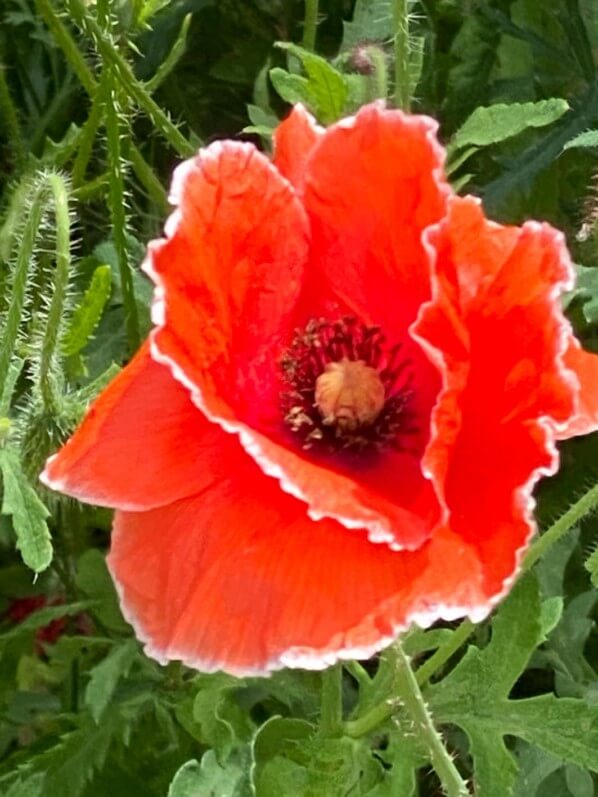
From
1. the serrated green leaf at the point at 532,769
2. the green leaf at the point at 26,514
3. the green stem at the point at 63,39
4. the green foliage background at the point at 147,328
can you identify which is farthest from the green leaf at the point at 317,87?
the serrated green leaf at the point at 532,769

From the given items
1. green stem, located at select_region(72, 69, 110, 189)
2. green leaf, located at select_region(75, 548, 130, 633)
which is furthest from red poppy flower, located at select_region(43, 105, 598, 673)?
green leaf, located at select_region(75, 548, 130, 633)

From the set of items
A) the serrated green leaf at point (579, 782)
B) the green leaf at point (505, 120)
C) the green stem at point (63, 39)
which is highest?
the green stem at point (63, 39)

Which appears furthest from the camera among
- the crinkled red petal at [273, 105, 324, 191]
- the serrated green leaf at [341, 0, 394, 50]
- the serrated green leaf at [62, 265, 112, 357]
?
the serrated green leaf at [341, 0, 394, 50]

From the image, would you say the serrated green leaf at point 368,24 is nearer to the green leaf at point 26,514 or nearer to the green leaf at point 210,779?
the green leaf at point 26,514

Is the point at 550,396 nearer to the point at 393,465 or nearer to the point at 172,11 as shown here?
the point at 393,465

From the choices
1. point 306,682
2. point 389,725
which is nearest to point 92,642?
point 306,682

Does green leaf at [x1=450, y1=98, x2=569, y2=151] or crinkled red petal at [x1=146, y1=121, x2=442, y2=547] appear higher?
crinkled red petal at [x1=146, y1=121, x2=442, y2=547]

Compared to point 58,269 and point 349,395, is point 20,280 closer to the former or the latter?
point 58,269

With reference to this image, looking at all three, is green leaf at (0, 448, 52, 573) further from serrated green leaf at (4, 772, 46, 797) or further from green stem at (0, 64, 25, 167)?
green stem at (0, 64, 25, 167)
